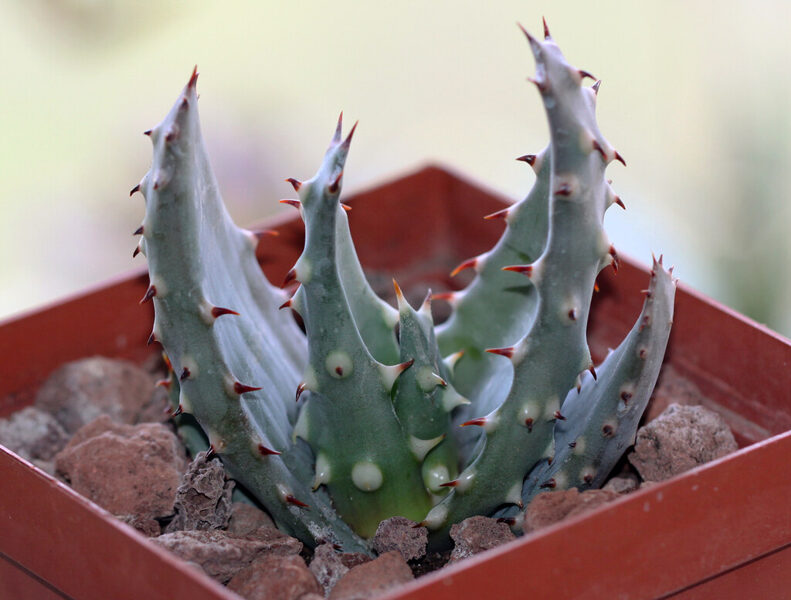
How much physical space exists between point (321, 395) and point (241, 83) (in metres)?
1.91

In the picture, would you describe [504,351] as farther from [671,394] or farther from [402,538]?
[671,394]

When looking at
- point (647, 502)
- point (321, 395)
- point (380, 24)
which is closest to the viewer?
point (647, 502)

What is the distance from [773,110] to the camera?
2098 millimetres

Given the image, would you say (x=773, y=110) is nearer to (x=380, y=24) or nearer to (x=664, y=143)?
(x=664, y=143)

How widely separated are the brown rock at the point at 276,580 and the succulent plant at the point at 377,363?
Result: 8cm

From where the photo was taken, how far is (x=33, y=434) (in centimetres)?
131

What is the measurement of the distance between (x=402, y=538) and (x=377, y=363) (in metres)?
0.16

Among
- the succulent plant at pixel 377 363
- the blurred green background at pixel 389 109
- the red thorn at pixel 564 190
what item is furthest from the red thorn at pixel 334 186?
Result: the blurred green background at pixel 389 109

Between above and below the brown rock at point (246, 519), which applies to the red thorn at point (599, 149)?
above

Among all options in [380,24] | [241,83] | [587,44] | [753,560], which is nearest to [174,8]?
[241,83]

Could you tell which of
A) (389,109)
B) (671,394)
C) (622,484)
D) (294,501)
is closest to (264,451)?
(294,501)

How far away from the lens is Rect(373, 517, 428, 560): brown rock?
1.01 metres

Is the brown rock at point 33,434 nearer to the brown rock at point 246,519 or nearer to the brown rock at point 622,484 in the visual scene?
the brown rock at point 246,519

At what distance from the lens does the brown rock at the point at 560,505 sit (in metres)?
0.92
